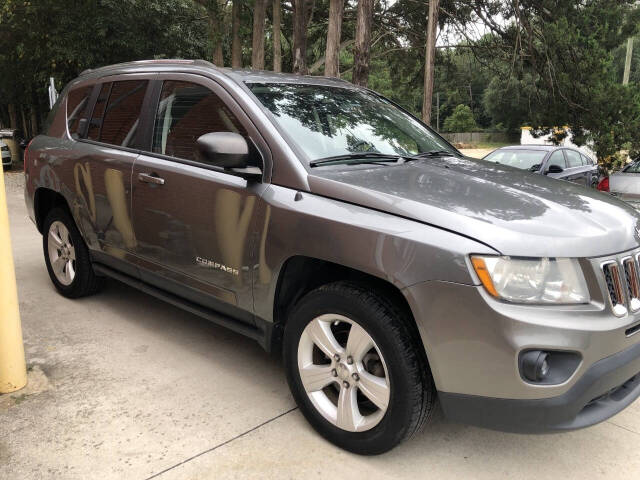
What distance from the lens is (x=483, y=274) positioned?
2182 millimetres

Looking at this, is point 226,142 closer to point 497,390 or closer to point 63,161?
point 497,390

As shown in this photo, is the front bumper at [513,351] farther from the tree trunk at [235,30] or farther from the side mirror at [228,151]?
the tree trunk at [235,30]

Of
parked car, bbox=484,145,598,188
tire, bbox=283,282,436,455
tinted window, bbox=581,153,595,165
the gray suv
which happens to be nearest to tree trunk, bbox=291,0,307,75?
parked car, bbox=484,145,598,188

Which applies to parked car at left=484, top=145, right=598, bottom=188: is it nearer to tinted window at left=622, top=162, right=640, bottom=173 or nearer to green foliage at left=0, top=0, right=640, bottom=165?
tinted window at left=622, top=162, right=640, bottom=173

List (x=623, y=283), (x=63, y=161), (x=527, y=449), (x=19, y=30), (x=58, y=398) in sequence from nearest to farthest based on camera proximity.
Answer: (x=623, y=283) < (x=527, y=449) < (x=58, y=398) < (x=63, y=161) < (x=19, y=30)

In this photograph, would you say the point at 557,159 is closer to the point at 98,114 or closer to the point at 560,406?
the point at 98,114

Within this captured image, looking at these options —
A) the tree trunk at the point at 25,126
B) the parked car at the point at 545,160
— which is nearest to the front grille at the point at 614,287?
the parked car at the point at 545,160

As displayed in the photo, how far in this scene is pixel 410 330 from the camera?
2.43 meters

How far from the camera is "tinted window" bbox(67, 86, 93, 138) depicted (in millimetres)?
4469

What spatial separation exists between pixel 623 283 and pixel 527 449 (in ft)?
3.29

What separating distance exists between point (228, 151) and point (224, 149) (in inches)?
0.9

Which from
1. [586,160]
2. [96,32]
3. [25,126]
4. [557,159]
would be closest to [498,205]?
[557,159]

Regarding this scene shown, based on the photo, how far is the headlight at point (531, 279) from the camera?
2.18 m

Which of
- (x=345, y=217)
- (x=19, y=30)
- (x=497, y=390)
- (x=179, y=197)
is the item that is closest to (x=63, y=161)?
(x=179, y=197)
